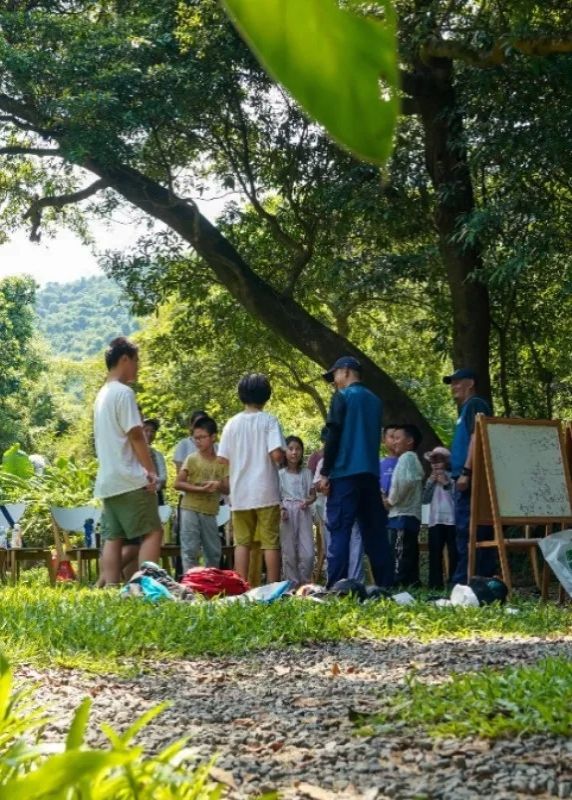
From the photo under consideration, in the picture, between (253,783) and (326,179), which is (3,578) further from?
(253,783)

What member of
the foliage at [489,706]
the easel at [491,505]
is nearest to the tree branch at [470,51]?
the easel at [491,505]

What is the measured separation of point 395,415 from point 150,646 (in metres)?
8.51

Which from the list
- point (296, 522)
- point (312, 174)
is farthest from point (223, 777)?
point (312, 174)

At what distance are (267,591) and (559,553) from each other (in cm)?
188

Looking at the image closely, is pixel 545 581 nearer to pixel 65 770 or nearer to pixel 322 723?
pixel 322 723

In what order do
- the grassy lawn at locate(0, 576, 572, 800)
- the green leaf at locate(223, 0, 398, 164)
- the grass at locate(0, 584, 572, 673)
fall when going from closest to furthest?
1. the green leaf at locate(223, 0, 398, 164)
2. the grassy lawn at locate(0, 576, 572, 800)
3. the grass at locate(0, 584, 572, 673)

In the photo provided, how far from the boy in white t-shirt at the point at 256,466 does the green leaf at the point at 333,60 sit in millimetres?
9219

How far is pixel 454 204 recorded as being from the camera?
13.8 meters

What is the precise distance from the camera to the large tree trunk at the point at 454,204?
43.3 feet

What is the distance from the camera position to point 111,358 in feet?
28.4

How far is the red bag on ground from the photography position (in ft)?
30.5

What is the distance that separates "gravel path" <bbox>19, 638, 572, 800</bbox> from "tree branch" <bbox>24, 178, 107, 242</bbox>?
10.5 m

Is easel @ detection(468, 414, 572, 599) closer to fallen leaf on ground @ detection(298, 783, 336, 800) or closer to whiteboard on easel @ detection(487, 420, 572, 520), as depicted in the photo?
whiteboard on easel @ detection(487, 420, 572, 520)

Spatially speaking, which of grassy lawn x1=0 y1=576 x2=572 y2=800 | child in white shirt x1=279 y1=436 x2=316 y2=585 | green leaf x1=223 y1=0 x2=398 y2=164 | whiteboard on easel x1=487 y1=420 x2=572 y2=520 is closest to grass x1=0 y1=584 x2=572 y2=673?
grassy lawn x1=0 y1=576 x2=572 y2=800
